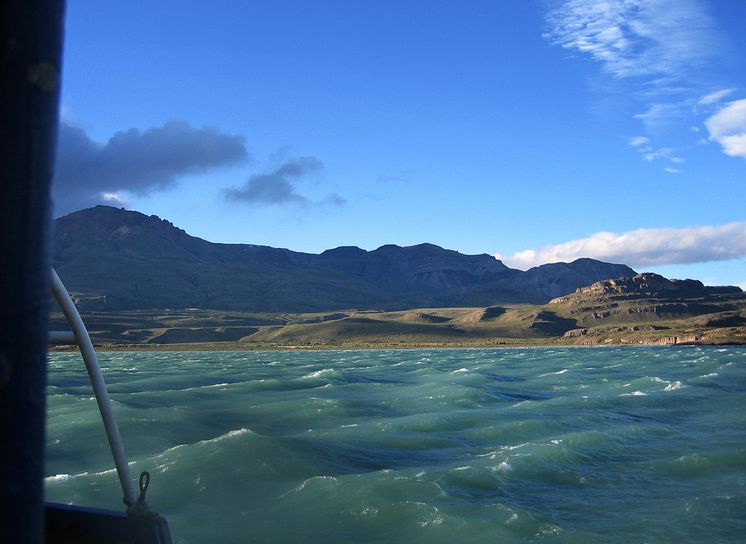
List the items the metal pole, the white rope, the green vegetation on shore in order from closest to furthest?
the metal pole
the white rope
the green vegetation on shore

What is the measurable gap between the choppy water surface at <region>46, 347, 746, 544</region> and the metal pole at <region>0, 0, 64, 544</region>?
42.5 ft

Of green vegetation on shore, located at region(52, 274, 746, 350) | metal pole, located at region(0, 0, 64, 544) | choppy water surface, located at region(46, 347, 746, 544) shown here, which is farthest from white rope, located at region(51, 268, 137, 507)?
green vegetation on shore, located at region(52, 274, 746, 350)

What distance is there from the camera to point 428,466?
66.4 ft

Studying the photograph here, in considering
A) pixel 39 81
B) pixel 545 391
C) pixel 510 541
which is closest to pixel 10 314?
pixel 39 81

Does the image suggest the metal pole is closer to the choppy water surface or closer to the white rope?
the white rope

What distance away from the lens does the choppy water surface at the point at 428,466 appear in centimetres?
1476

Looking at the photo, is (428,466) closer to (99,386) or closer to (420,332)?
(99,386)

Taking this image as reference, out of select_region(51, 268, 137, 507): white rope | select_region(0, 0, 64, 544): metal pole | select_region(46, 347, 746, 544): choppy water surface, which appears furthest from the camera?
select_region(46, 347, 746, 544): choppy water surface

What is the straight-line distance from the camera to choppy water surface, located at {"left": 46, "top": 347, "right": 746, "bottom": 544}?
14758 mm

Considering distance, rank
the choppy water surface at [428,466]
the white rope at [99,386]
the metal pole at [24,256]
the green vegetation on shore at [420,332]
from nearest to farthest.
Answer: the metal pole at [24,256] → the white rope at [99,386] → the choppy water surface at [428,466] → the green vegetation on shore at [420,332]

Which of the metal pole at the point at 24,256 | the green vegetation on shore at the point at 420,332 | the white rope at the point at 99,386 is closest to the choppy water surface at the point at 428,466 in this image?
the white rope at the point at 99,386

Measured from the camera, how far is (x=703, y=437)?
2430 centimetres

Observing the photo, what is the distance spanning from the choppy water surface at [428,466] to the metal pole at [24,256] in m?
13.0

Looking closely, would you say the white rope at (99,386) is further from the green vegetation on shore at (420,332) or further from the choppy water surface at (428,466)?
the green vegetation on shore at (420,332)
